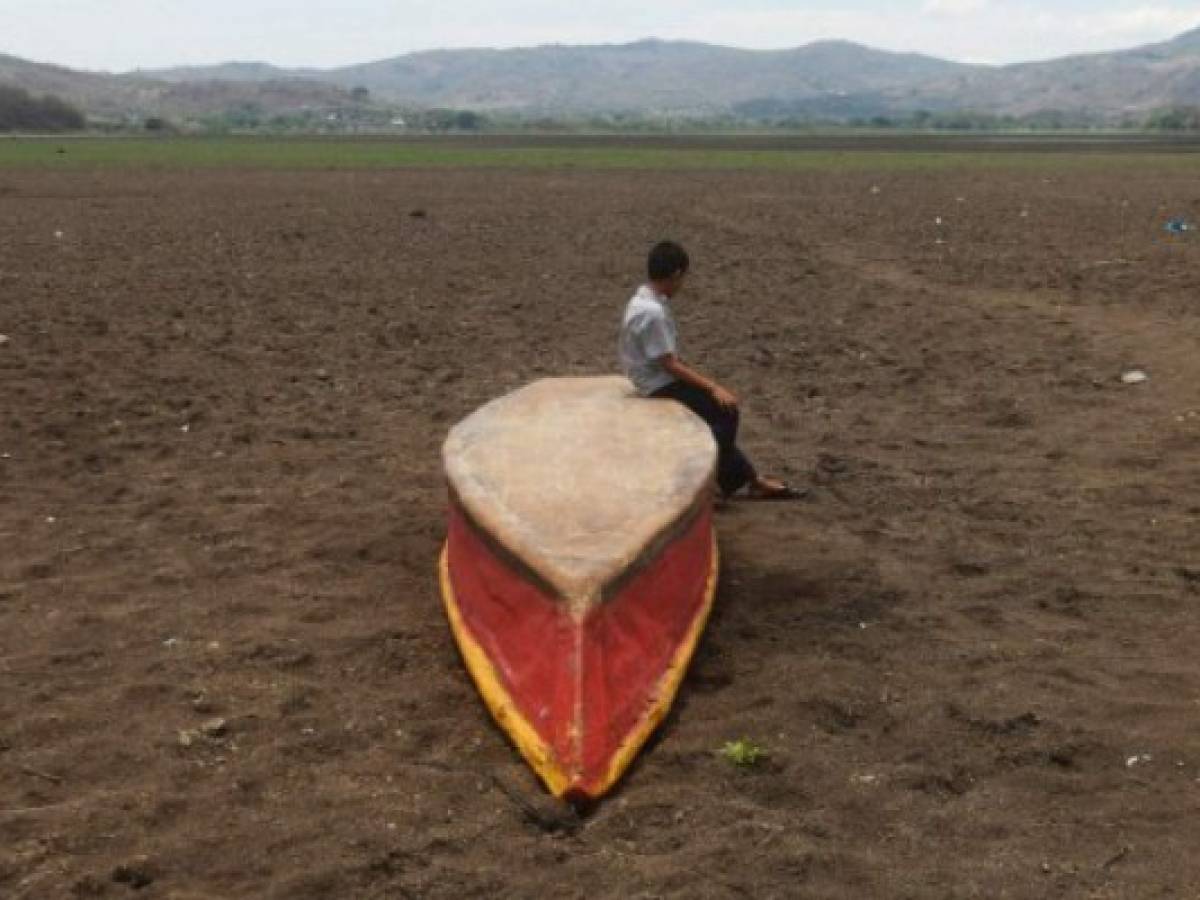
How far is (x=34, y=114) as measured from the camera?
95.4 metres

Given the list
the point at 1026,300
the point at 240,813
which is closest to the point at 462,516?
the point at 240,813

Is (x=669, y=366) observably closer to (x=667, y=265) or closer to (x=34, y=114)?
(x=667, y=265)

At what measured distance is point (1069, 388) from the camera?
31.5 ft

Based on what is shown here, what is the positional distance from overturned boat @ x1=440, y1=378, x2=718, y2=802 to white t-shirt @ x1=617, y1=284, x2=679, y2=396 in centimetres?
55

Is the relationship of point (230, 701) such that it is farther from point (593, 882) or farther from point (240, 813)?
point (593, 882)

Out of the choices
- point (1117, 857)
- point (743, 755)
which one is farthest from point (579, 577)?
point (1117, 857)

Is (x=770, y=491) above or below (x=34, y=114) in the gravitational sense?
above

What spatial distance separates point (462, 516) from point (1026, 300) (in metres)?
9.98

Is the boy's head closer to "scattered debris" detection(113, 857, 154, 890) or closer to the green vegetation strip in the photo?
"scattered debris" detection(113, 857, 154, 890)

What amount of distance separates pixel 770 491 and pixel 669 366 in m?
1.02

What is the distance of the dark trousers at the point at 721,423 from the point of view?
6859mm

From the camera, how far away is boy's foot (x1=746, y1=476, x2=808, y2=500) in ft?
23.4

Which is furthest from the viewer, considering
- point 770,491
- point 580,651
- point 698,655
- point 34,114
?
point 34,114

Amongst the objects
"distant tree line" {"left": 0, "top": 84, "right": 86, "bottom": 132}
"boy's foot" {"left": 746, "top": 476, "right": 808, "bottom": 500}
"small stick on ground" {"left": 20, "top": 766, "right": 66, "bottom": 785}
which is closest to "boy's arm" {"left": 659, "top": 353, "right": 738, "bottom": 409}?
"boy's foot" {"left": 746, "top": 476, "right": 808, "bottom": 500}
